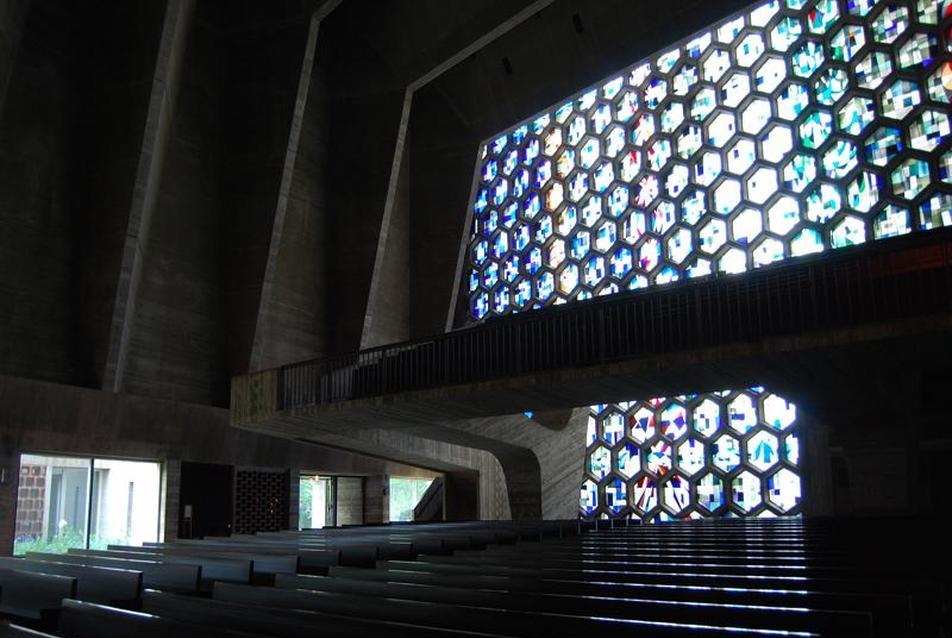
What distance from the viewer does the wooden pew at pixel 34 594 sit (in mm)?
3033

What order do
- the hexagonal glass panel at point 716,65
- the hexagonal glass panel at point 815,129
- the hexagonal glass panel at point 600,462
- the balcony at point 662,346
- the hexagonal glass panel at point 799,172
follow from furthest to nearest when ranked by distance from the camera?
1. the hexagonal glass panel at point 600,462
2. the hexagonal glass panel at point 716,65
3. the hexagonal glass panel at point 799,172
4. the hexagonal glass panel at point 815,129
5. the balcony at point 662,346

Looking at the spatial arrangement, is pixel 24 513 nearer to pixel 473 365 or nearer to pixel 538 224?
pixel 473 365

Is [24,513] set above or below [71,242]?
below

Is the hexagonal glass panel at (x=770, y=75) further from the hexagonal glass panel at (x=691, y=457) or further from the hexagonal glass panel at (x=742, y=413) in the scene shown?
the hexagonal glass panel at (x=691, y=457)

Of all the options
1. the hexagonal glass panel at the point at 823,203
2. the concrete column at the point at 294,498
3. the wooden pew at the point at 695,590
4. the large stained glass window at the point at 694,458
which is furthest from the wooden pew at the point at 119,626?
the hexagonal glass panel at the point at 823,203

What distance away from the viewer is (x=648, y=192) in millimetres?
14938

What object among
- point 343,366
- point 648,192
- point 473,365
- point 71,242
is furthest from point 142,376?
point 648,192

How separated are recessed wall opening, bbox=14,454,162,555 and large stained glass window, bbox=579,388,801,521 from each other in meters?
7.50

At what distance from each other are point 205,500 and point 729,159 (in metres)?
10.7

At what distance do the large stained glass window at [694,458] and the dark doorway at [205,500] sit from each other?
629 cm

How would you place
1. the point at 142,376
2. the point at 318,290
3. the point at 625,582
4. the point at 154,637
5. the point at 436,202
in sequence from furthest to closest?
the point at 436,202, the point at 318,290, the point at 142,376, the point at 625,582, the point at 154,637

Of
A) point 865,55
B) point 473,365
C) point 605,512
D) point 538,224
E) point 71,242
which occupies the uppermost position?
point 865,55

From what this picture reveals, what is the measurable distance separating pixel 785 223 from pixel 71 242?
11.2 metres

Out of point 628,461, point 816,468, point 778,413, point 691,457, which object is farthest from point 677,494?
point 816,468
